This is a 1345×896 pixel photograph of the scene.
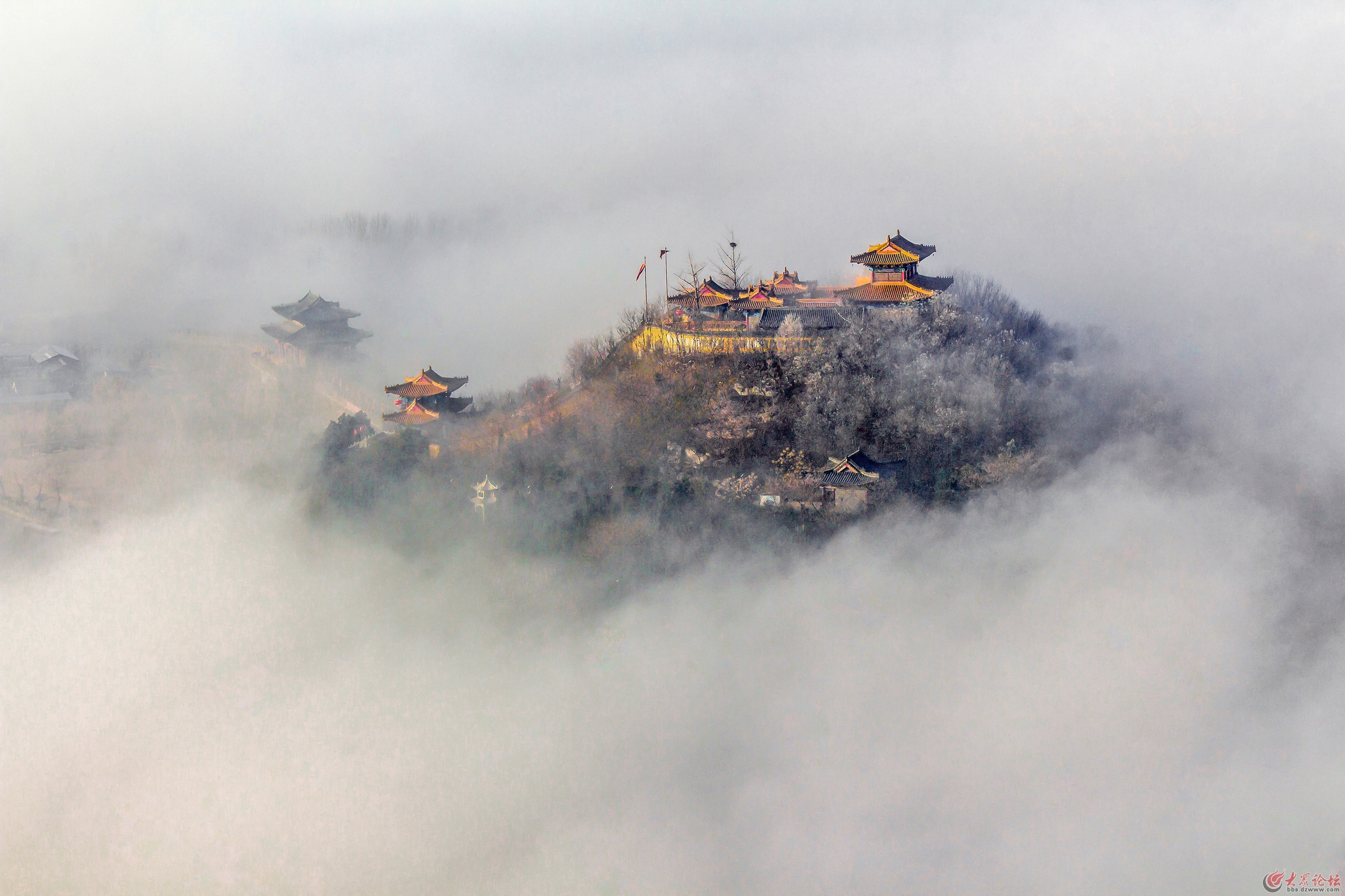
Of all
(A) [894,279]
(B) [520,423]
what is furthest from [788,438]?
(B) [520,423]

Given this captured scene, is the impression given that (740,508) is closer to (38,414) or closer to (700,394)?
(700,394)

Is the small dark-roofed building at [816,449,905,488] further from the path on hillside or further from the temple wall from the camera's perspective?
the path on hillside

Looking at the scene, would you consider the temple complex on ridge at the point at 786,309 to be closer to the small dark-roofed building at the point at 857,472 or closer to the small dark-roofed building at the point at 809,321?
the small dark-roofed building at the point at 809,321

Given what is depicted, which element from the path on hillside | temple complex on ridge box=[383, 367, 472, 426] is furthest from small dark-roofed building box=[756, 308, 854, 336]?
temple complex on ridge box=[383, 367, 472, 426]

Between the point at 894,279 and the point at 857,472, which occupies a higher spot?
the point at 894,279

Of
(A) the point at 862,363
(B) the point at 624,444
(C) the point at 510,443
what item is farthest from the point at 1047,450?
(C) the point at 510,443

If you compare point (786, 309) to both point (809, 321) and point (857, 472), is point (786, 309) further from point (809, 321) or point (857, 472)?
point (857, 472)
